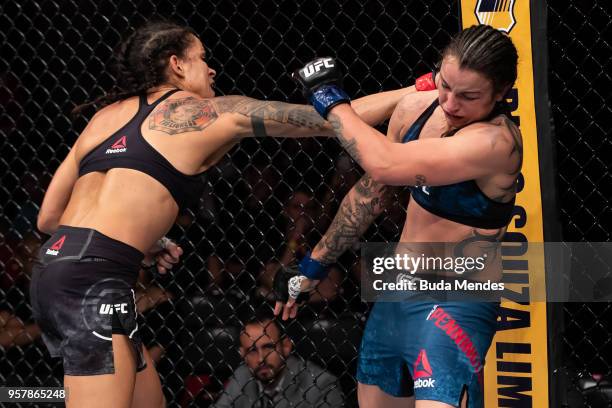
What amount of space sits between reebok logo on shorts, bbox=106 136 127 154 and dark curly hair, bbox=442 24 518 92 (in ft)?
2.73

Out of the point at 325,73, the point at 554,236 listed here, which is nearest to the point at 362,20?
the point at 554,236

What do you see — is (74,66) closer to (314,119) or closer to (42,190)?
(42,190)

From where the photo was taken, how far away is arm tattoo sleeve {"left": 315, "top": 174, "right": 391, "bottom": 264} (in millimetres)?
2266

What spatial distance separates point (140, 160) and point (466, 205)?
81 centimetres

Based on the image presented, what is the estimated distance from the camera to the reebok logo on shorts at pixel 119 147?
84.2 inches

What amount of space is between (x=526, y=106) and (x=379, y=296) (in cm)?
81

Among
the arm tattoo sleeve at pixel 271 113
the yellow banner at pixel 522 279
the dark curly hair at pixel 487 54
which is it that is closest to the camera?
the dark curly hair at pixel 487 54

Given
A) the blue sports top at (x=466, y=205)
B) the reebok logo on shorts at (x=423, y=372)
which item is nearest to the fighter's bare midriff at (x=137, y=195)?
the blue sports top at (x=466, y=205)

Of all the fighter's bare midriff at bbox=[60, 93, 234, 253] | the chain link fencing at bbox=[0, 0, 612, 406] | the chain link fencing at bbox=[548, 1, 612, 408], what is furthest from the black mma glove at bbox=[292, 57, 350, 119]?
the chain link fencing at bbox=[548, 1, 612, 408]

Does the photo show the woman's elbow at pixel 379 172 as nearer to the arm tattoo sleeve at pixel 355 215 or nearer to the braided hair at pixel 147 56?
the arm tattoo sleeve at pixel 355 215

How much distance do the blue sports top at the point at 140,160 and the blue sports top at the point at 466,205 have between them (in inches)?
23.5

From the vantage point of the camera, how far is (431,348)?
1961 mm

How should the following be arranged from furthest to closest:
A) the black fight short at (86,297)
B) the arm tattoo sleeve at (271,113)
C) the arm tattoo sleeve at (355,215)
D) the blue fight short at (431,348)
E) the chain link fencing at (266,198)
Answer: the chain link fencing at (266,198) → the arm tattoo sleeve at (355,215) → the arm tattoo sleeve at (271,113) → the black fight short at (86,297) → the blue fight short at (431,348)

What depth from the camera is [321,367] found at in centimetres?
300
